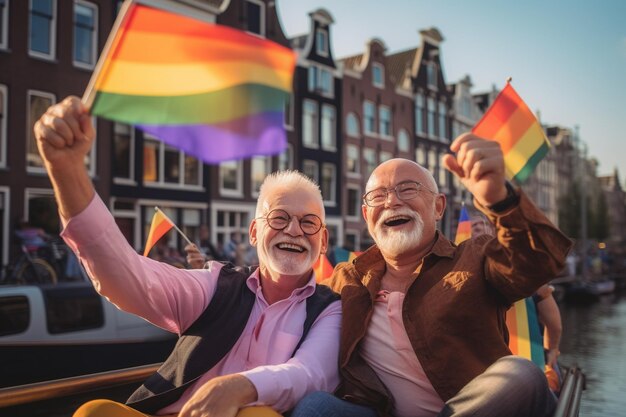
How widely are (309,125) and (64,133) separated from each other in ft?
74.4

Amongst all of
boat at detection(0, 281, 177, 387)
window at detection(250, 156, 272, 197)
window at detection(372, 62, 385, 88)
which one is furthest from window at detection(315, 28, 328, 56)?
boat at detection(0, 281, 177, 387)

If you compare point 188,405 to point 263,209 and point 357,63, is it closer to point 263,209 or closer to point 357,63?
point 263,209

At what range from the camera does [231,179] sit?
21.0 meters

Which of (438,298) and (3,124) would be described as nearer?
→ (438,298)

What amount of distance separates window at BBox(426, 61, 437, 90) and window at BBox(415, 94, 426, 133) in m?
1.10

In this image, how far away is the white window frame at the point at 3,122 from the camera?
1456cm

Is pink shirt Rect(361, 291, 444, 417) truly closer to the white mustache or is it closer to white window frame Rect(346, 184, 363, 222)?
the white mustache

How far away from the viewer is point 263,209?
2.64 meters

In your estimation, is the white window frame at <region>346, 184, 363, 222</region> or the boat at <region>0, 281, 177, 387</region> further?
the white window frame at <region>346, 184, 363, 222</region>

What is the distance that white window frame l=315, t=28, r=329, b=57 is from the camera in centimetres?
2488

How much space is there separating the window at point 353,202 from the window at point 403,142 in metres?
4.20

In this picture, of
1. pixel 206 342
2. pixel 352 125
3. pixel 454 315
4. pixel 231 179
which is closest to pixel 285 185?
pixel 206 342

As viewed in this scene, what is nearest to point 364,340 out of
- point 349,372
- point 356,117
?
point 349,372

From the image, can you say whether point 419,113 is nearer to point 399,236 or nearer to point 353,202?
point 353,202
